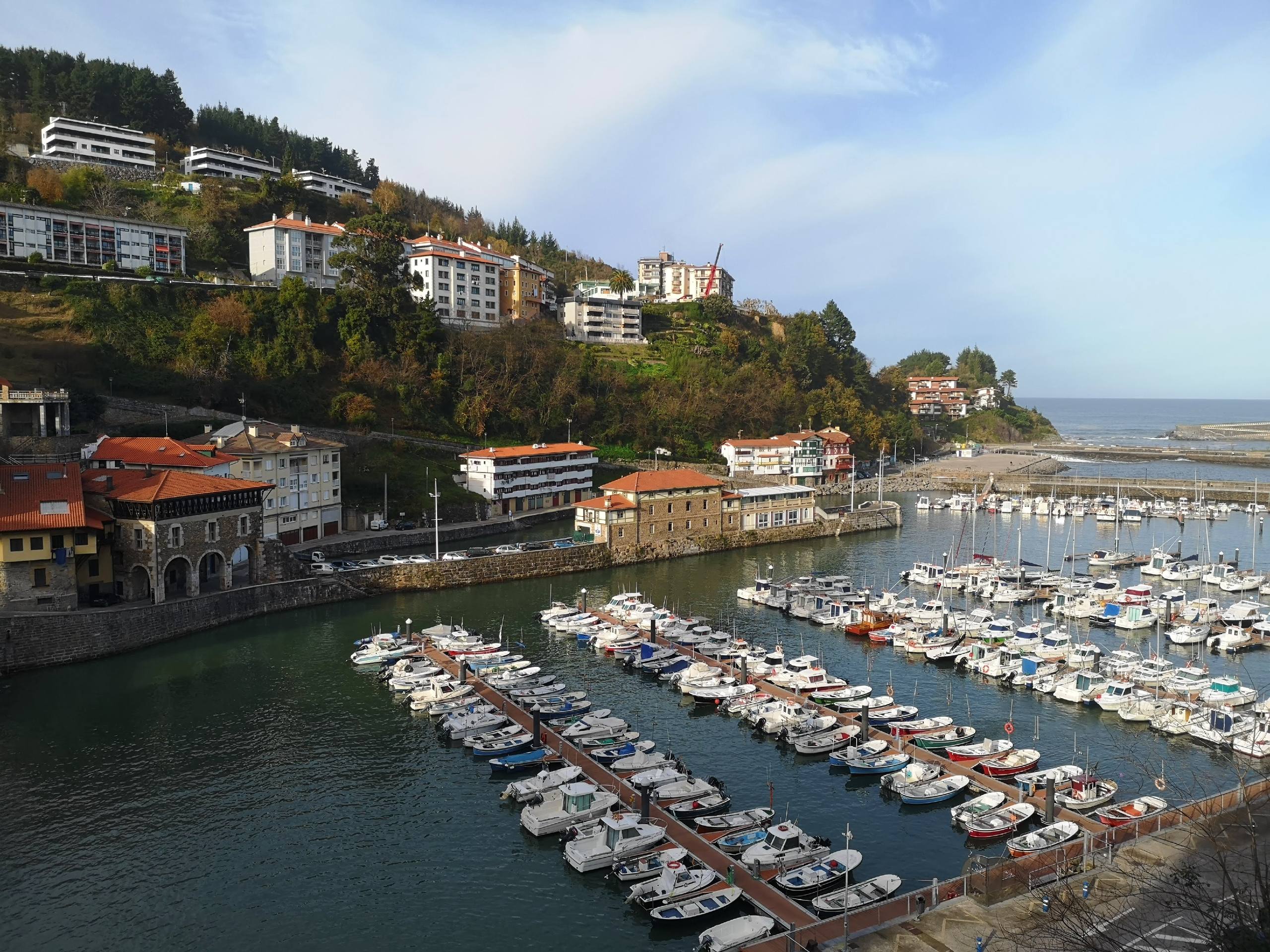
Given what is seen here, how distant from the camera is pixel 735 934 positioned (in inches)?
714

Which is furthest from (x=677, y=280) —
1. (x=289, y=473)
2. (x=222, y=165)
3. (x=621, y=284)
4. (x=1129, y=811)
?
(x=1129, y=811)

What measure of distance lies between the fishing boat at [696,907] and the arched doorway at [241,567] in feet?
101

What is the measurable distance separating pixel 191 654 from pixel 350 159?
380 feet

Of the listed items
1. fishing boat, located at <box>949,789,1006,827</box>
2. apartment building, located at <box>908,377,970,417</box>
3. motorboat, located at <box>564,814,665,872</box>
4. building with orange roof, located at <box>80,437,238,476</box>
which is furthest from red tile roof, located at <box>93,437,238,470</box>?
apartment building, located at <box>908,377,970,417</box>

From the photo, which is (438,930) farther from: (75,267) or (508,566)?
(75,267)

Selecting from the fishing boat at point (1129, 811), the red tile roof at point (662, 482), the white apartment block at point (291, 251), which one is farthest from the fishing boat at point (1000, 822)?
the white apartment block at point (291, 251)

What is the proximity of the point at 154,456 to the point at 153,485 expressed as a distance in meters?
7.99

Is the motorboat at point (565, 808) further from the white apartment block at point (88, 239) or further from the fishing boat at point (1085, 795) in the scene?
the white apartment block at point (88, 239)

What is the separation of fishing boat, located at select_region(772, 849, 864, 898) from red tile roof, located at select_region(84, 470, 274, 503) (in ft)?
104

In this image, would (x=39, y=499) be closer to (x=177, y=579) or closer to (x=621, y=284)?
(x=177, y=579)

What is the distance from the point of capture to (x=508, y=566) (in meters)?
52.0

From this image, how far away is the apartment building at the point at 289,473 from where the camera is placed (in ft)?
168

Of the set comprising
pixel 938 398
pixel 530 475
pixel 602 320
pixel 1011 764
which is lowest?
pixel 1011 764

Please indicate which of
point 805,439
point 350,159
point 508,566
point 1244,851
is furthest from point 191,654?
point 350,159
